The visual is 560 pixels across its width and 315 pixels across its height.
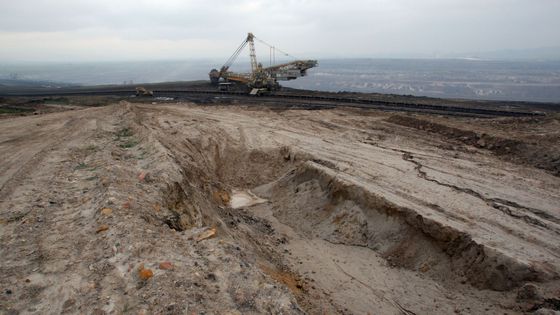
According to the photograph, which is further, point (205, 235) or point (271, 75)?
point (271, 75)

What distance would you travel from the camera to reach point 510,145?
1628 cm

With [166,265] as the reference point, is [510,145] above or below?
above

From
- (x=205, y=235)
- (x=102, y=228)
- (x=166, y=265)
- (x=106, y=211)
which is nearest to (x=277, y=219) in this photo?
(x=205, y=235)

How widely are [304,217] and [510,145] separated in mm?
10353

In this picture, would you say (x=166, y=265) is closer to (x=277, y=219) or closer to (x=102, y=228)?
(x=102, y=228)

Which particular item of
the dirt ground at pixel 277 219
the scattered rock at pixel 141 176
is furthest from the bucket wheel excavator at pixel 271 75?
the scattered rock at pixel 141 176

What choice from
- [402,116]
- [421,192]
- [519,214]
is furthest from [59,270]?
[402,116]

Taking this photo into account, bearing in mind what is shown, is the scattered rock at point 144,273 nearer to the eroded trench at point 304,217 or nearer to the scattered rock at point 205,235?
the scattered rock at point 205,235

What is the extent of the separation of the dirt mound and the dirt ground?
2.9 inches

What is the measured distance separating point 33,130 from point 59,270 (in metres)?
14.6

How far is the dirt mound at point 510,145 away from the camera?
14711 mm

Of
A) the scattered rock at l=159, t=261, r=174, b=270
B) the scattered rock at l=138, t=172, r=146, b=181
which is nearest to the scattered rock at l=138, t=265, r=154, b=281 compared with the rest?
the scattered rock at l=159, t=261, r=174, b=270

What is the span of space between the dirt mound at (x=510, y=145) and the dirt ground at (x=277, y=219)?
0.07 m

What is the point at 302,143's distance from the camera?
17.3 metres
